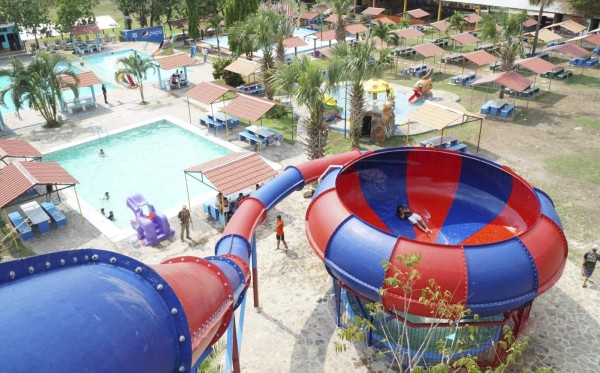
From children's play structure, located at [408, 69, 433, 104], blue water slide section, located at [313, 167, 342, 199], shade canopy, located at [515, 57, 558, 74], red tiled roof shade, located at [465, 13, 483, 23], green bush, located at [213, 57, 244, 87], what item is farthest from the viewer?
red tiled roof shade, located at [465, 13, 483, 23]

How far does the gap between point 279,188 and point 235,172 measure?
14.2 feet

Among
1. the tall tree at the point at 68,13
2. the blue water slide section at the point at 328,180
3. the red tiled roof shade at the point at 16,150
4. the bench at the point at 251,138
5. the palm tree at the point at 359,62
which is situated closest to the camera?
the blue water slide section at the point at 328,180

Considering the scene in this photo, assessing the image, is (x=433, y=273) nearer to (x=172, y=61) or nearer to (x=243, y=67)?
(x=243, y=67)

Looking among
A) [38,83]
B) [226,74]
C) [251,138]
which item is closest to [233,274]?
[251,138]

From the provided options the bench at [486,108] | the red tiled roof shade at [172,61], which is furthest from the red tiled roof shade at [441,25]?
the red tiled roof shade at [172,61]

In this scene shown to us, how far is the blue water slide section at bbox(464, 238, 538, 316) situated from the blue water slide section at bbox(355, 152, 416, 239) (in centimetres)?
534

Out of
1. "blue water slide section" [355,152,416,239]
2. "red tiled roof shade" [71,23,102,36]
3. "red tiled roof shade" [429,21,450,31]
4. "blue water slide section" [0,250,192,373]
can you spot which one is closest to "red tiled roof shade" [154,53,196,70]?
"red tiled roof shade" [71,23,102,36]

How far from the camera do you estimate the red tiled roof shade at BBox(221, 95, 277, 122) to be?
2598 centimetres

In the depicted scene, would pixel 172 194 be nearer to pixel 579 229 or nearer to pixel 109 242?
pixel 109 242

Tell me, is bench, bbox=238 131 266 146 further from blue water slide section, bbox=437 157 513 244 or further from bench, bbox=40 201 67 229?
blue water slide section, bbox=437 157 513 244

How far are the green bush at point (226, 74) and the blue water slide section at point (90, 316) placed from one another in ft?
110

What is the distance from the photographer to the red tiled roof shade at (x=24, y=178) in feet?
59.8

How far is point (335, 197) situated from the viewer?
13336 millimetres

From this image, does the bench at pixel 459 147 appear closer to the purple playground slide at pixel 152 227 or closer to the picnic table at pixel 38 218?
the purple playground slide at pixel 152 227
